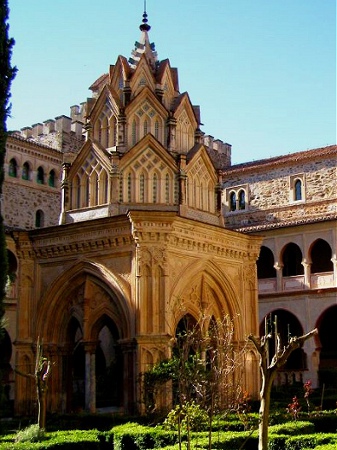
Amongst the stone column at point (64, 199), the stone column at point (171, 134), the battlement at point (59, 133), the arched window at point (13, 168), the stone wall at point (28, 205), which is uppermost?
the battlement at point (59, 133)

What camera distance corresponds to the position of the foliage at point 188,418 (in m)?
13.0

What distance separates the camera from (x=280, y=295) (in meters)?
35.1

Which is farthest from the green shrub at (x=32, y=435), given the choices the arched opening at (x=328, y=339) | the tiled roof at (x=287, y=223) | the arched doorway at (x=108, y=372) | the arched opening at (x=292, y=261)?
the arched opening at (x=292, y=261)

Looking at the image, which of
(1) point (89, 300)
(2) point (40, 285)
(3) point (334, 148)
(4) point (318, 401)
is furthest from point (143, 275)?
(3) point (334, 148)

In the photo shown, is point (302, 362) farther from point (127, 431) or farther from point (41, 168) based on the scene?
point (127, 431)

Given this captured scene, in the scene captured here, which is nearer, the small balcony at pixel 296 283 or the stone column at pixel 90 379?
the stone column at pixel 90 379

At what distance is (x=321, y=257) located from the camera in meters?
36.4

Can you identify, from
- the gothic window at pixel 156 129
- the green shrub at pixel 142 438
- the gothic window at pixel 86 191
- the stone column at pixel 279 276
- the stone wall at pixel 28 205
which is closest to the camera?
the green shrub at pixel 142 438

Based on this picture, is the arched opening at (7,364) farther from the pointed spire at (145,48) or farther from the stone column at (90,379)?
the pointed spire at (145,48)

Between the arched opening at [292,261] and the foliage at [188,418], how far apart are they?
21430mm

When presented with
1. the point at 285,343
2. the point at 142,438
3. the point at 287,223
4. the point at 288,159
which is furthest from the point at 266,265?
the point at 142,438

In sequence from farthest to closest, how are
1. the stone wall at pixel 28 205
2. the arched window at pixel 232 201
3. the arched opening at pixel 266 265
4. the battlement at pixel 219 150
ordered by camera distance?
the battlement at pixel 219 150
the arched window at pixel 232 201
the arched opening at pixel 266 265
the stone wall at pixel 28 205

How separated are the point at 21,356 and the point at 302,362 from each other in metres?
17.0

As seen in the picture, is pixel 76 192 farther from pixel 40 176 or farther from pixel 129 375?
pixel 40 176
